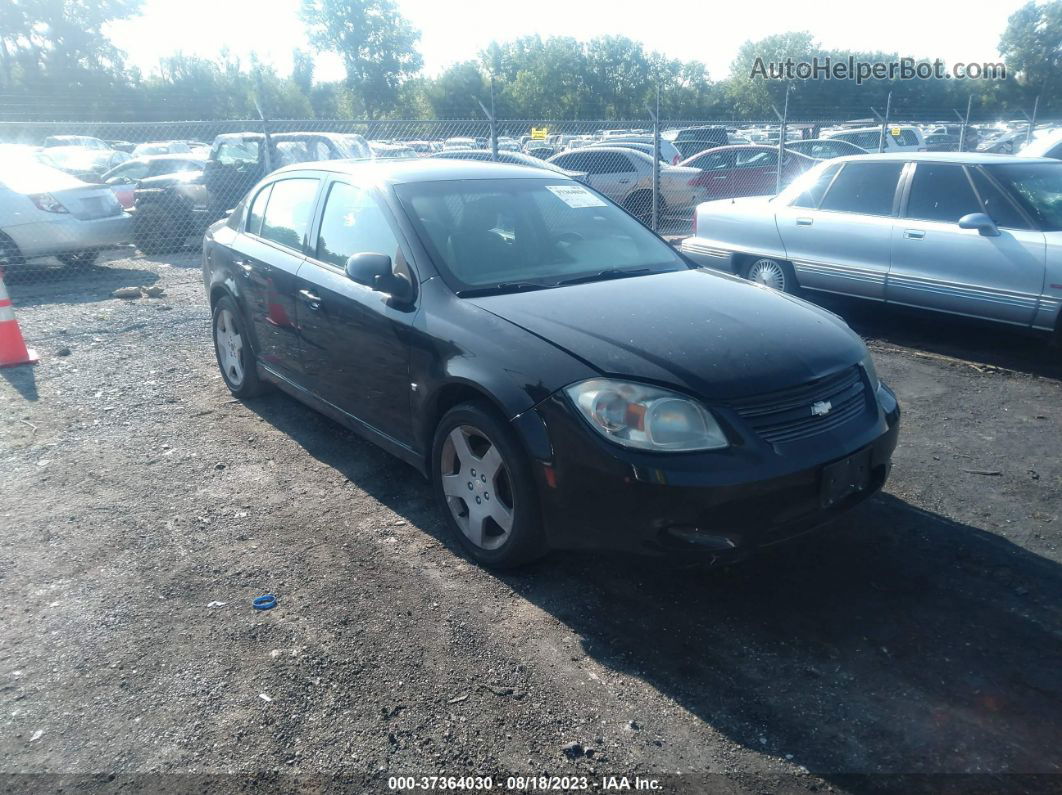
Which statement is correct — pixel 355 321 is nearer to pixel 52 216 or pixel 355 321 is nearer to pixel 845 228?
pixel 845 228

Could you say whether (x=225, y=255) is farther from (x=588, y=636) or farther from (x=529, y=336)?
(x=588, y=636)

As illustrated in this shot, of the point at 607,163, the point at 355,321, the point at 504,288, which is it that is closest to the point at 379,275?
the point at 355,321

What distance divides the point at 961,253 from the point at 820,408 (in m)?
4.17

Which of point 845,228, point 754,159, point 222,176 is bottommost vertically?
point 754,159

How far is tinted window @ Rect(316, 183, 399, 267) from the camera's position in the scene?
170 inches

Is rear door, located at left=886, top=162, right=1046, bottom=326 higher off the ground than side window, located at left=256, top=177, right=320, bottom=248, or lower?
lower

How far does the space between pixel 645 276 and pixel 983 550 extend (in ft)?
6.59

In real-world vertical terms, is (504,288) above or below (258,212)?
below

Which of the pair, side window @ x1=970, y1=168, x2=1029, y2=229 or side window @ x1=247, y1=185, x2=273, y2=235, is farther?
side window @ x1=970, y1=168, x2=1029, y2=229

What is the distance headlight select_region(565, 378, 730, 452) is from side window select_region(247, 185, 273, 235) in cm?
337

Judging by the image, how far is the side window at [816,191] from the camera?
785 cm

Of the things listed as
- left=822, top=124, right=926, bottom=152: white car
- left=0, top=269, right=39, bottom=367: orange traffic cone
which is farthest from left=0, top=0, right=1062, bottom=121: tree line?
left=0, top=269, right=39, bottom=367: orange traffic cone

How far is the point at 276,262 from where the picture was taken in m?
5.12

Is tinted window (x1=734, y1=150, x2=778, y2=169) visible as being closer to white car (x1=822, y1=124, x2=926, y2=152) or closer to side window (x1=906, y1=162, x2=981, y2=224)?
white car (x1=822, y1=124, x2=926, y2=152)
